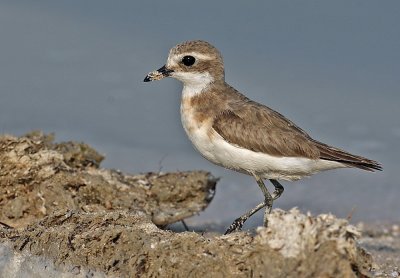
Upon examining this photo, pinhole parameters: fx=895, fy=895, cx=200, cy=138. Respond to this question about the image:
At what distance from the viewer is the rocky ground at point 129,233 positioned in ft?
19.4

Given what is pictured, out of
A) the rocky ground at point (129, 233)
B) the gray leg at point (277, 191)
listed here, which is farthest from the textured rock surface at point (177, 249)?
the gray leg at point (277, 191)

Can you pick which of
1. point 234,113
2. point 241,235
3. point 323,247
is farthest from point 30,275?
point 234,113

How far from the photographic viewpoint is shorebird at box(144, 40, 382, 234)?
31.8 ft

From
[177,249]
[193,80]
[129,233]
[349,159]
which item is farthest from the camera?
[193,80]

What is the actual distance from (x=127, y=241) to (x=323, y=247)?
1.79 metres

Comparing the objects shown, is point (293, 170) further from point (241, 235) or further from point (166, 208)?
point (241, 235)

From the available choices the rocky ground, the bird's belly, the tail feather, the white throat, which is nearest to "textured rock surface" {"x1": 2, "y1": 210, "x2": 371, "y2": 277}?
the rocky ground

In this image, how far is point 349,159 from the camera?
32.4ft

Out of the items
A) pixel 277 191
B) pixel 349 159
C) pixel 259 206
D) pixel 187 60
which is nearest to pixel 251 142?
pixel 259 206

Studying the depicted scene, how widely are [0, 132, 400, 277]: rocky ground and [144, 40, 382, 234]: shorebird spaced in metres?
1.44

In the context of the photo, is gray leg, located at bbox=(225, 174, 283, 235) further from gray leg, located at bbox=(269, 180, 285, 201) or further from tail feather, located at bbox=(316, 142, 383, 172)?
tail feather, located at bbox=(316, 142, 383, 172)

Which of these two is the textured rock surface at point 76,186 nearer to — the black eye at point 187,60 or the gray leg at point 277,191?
the gray leg at point 277,191

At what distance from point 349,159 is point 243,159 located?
120cm

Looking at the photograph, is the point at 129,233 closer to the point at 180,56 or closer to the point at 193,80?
the point at 193,80
